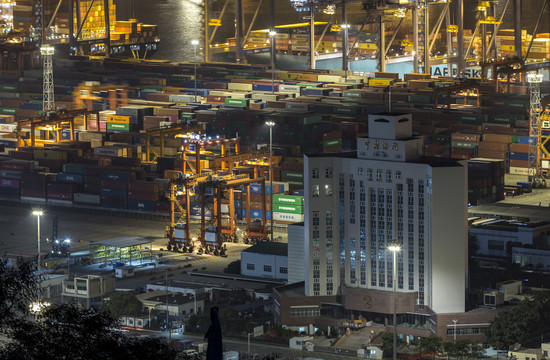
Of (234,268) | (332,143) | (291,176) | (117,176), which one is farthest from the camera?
(332,143)

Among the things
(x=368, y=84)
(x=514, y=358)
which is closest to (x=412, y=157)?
(x=514, y=358)

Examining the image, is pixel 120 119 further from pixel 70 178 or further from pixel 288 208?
pixel 288 208

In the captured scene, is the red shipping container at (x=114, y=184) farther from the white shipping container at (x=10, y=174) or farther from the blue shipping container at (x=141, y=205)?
the white shipping container at (x=10, y=174)

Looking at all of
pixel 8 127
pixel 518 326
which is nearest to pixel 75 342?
pixel 518 326

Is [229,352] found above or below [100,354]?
below

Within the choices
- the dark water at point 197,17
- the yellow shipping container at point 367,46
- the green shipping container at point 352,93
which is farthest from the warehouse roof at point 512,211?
the dark water at point 197,17

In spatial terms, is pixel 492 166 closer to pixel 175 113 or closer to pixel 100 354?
pixel 175 113
